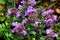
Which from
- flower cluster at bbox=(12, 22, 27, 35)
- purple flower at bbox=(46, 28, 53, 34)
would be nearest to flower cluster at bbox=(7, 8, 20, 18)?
flower cluster at bbox=(12, 22, 27, 35)

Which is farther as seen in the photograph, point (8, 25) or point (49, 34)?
point (8, 25)

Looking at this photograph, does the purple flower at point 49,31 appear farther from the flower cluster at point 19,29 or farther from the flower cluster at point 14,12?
the flower cluster at point 14,12

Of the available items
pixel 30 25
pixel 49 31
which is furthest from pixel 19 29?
pixel 49 31

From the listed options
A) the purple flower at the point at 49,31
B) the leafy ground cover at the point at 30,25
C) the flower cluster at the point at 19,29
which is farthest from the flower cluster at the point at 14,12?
the purple flower at the point at 49,31

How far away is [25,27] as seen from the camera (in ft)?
8.51

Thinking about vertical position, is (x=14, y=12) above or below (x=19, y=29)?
above

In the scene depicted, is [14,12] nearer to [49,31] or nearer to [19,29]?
[19,29]

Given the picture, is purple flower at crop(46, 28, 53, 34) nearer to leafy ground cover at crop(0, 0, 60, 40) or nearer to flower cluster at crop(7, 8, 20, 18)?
leafy ground cover at crop(0, 0, 60, 40)

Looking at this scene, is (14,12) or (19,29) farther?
(14,12)

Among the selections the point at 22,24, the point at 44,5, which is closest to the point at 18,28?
the point at 22,24

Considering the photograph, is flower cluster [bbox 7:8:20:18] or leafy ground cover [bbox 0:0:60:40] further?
flower cluster [bbox 7:8:20:18]

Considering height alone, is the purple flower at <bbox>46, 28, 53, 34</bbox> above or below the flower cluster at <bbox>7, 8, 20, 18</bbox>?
below

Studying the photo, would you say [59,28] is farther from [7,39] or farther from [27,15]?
[7,39]

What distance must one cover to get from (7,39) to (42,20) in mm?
471
